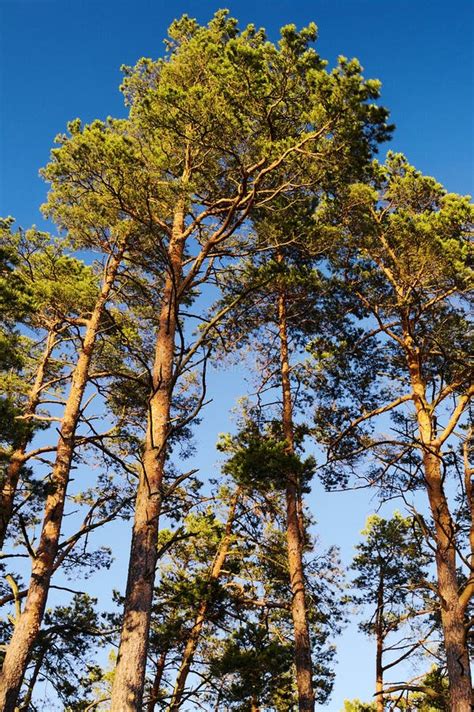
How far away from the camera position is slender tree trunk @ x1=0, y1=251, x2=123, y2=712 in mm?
8797

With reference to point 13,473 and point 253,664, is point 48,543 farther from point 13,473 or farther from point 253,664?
point 253,664

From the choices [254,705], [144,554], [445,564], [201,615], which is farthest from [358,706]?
[144,554]

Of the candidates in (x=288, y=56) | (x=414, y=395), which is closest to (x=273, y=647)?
(x=414, y=395)

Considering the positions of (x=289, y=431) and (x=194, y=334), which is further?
(x=194, y=334)

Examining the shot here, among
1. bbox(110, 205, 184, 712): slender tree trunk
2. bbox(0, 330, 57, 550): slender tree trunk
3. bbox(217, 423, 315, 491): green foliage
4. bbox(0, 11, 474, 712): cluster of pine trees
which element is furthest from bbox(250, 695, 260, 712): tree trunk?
bbox(110, 205, 184, 712): slender tree trunk

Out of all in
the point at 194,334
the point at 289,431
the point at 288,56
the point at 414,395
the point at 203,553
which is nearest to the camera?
the point at 288,56

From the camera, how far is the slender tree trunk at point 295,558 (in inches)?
381

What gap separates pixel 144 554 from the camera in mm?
6113

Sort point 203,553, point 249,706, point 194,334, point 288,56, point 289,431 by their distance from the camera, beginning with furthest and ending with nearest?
point 203,553, point 249,706, point 194,334, point 289,431, point 288,56

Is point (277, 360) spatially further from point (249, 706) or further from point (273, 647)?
point (249, 706)

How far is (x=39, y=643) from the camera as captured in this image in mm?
11883

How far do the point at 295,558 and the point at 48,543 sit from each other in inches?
181

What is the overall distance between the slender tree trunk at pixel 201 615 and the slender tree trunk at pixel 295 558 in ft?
9.27

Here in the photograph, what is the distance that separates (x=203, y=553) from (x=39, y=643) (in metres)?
5.02
